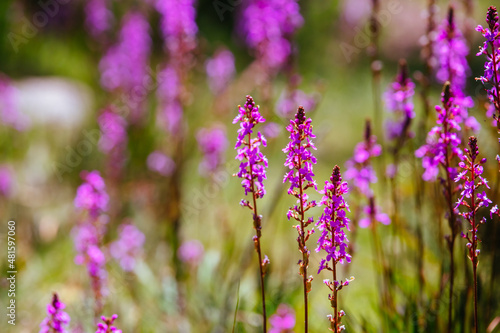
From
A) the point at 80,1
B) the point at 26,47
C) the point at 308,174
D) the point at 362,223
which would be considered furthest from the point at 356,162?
the point at 80,1

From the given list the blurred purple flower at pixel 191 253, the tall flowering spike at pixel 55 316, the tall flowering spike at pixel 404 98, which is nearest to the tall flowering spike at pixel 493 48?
the tall flowering spike at pixel 404 98

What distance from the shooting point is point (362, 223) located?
2.63 meters

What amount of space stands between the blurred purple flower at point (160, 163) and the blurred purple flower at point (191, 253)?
1.00 metres

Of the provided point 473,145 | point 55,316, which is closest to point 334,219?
point 473,145

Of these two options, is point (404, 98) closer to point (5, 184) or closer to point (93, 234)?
point (93, 234)

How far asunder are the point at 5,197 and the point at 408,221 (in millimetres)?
3442

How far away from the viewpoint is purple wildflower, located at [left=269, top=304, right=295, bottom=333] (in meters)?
2.67

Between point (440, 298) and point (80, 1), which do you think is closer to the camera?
point (440, 298)

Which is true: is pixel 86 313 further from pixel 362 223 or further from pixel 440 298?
pixel 440 298

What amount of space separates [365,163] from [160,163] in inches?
129

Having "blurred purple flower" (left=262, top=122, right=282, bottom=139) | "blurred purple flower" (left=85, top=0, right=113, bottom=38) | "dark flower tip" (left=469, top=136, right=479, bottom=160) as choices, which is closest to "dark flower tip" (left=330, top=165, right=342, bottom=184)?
"dark flower tip" (left=469, top=136, right=479, bottom=160)

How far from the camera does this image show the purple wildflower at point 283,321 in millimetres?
2666

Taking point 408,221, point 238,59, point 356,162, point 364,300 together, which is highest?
point 238,59

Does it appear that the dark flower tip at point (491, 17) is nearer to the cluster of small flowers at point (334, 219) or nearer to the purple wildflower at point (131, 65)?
the cluster of small flowers at point (334, 219)
